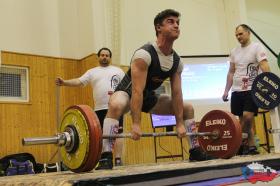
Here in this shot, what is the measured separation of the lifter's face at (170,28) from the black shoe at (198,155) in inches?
32.0

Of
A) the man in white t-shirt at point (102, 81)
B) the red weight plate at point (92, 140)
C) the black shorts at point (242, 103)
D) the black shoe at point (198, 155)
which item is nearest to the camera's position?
the red weight plate at point (92, 140)

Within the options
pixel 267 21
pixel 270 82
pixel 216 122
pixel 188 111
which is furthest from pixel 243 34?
pixel 267 21

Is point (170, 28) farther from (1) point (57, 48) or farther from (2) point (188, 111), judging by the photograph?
(1) point (57, 48)

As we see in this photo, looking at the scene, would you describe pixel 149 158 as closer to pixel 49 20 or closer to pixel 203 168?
pixel 49 20

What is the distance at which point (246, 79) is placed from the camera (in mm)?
3494

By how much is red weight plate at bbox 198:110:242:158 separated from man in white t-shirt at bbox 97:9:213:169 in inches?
9.4

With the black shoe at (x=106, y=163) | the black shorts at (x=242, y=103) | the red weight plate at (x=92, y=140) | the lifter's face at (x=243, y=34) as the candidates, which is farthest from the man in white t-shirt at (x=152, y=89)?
the lifter's face at (x=243, y=34)

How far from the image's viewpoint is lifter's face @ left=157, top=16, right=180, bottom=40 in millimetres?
2482

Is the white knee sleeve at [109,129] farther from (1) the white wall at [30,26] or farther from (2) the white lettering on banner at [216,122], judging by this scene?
(1) the white wall at [30,26]

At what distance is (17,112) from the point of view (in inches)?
209

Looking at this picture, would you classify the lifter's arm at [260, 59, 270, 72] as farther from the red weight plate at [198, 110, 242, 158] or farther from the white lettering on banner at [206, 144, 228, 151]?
the white lettering on banner at [206, 144, 228, 151]

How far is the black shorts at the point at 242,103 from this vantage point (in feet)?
11.2

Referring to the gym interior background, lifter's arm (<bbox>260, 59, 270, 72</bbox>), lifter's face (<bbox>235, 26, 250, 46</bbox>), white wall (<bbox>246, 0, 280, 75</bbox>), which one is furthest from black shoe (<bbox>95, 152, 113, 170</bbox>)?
white wall (<bbox>246, 0, 280, 75</bbox>)

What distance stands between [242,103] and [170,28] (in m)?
1.39
